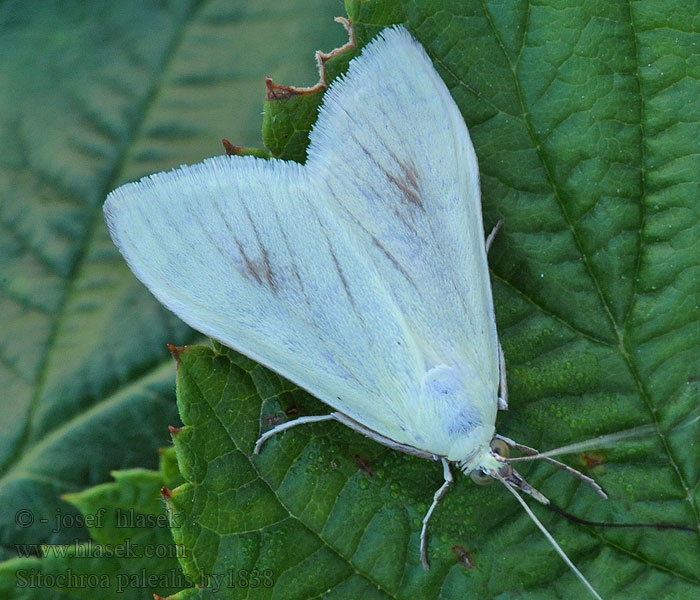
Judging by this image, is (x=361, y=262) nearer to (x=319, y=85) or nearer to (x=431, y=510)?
(x=319, y=85)

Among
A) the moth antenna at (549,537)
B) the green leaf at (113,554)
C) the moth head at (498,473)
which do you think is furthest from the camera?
the green leaf at (113,554)

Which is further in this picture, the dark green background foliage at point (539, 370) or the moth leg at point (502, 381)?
the moth leg at point (502, 381)

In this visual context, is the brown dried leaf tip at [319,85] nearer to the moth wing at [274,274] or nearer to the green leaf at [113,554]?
the moth wing at [274,274]

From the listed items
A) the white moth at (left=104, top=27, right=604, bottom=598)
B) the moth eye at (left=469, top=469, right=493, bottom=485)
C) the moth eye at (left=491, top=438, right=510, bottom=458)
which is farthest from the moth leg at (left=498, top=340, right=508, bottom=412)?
the moth eye at (left=469, top=469, right=493, bottom=485)

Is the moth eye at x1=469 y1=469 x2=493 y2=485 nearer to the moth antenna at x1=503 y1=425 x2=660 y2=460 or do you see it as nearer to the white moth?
the white moth

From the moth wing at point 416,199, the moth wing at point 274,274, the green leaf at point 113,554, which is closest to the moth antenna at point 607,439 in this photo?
the moth wing at point 416,199

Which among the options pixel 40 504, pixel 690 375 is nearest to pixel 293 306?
pixel 690 375

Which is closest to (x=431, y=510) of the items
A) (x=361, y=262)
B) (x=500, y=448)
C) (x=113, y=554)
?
(x=500, y=448)
